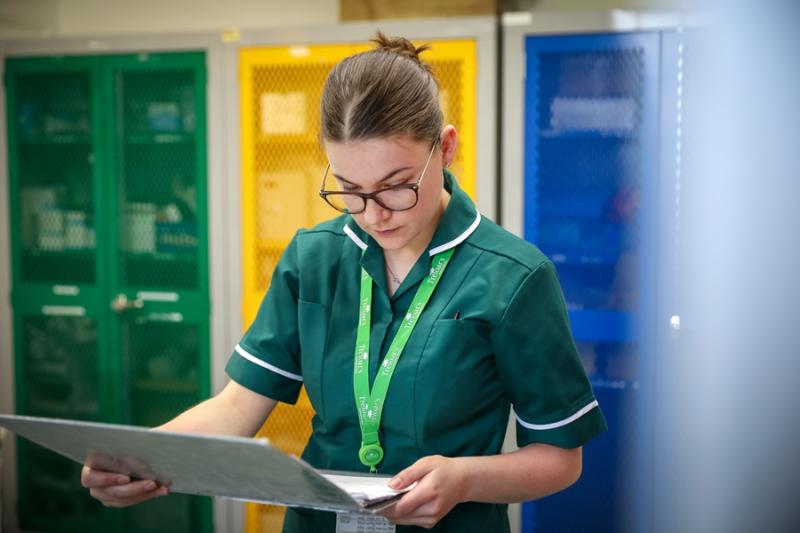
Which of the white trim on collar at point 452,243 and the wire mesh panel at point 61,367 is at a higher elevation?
the white trim on collar at point 452,243

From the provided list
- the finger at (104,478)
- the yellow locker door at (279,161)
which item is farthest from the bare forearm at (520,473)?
the yellow locker door at (279,161)

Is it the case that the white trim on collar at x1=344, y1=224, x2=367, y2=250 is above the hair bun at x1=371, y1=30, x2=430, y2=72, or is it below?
below

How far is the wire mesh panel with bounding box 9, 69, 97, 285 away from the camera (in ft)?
10.6

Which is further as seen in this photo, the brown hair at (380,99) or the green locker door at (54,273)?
the green locker door at (54,273)

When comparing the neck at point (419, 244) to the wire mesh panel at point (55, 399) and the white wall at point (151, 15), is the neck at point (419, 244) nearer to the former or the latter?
the wire mesh panel at point (55, 399)

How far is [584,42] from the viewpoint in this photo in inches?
107

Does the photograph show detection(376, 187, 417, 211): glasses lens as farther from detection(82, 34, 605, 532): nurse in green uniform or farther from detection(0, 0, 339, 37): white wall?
detection(0, 0, 339, 37): white wall

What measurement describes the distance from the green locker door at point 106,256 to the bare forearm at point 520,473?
210cm

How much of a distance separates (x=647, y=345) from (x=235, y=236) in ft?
5.46

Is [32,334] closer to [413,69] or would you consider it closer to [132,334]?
[132,334]

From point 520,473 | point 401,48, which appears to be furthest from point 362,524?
point 401,48

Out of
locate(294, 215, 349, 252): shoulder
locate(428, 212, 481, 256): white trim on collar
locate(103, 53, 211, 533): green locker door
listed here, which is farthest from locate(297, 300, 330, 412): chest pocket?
locate(103, 53, 211, 533): green locker door

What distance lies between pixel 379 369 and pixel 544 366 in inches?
10.9

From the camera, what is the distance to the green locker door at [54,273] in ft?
10.5
